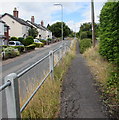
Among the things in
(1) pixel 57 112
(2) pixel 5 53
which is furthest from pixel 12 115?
(2) pixel 5 53

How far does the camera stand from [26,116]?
283cm

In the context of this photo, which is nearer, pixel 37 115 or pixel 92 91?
pixel 37 115

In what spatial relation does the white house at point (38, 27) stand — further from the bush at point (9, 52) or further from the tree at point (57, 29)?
the bush at point (9, 52)

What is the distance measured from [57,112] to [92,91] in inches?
62.2

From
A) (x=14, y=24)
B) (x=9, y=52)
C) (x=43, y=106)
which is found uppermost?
(x=14, y=24)

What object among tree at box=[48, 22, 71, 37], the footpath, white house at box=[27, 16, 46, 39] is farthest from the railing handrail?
tree at box=[48, 22, 71, 37]

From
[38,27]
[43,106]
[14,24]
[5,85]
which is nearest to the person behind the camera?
[5,85]

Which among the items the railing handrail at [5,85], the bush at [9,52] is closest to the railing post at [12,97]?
the railing handrail at [5,85]

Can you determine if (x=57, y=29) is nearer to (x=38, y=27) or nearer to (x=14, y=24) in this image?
(x=38, y=27)

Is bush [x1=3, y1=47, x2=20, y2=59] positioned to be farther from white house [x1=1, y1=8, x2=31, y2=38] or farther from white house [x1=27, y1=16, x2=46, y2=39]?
white house [x1=27, y1=16, x2=46, y2=39]

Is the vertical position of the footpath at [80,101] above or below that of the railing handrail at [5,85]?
below

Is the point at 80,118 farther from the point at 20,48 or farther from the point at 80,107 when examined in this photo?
the point at 20,48

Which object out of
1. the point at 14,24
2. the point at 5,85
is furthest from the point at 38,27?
the point at 5,85

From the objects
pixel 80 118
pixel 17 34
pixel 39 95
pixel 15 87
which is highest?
pixel 17 34
